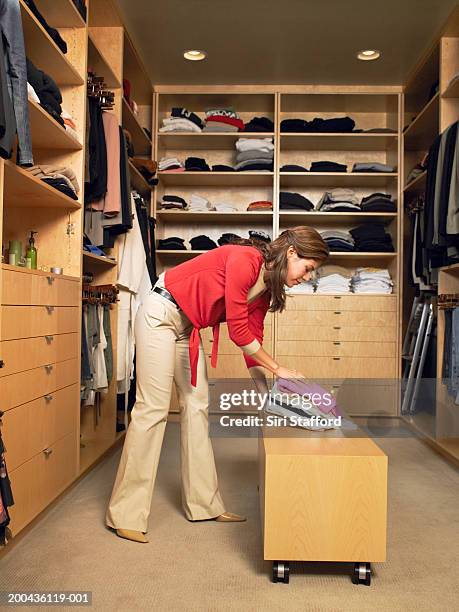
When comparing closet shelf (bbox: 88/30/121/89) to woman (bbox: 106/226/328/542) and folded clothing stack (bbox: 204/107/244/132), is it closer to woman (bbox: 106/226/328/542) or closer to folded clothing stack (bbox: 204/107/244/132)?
folded clothing stack (bbox: 204/107/244/132)

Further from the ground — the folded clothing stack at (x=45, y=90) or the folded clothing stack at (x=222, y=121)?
the folded clothing stack at (x=222, y=121)

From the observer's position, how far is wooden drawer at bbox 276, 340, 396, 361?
16.2 feet

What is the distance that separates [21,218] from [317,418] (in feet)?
6.09

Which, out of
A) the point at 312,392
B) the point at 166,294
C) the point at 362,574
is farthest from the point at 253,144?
the point at 362,574

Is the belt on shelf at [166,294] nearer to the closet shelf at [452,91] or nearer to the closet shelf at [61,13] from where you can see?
the closet shelf at [61,13]

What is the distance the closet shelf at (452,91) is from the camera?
3.84 metres

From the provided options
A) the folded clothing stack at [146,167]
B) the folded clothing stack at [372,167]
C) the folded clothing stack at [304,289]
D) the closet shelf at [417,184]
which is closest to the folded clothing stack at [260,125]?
the folded clothing stack at [372,167]

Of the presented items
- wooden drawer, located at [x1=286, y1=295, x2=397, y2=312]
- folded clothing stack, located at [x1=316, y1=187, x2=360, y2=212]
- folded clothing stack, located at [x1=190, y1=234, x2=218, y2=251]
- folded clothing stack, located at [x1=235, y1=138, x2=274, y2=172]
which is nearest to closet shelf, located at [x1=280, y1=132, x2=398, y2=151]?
folded clothing stack, located at [x1=235, y1=138, x2=274, y2=172]

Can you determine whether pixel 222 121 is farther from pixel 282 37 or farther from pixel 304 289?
pixel 304 289

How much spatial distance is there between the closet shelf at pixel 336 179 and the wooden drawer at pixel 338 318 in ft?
3.62

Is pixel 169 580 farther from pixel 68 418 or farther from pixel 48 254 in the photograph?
pixel 48 254

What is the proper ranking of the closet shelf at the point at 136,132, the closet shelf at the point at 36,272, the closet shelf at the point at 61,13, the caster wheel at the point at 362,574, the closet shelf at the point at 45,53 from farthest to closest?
1. the closet shelf at the point at 136,132
2. the closet shelf at the point at 61,13
3. the closet shelf at the point at 45,53
4. the closet shelf at the point at 36,272
5. the caster wheel at the point at 362,574

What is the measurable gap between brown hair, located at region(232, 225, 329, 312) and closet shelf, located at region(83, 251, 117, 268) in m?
1.41

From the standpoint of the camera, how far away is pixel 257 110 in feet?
17.9
